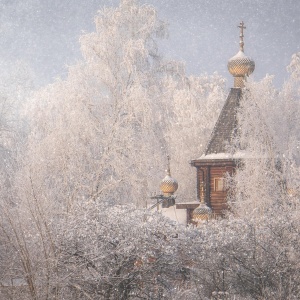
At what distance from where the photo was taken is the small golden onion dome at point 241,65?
64.3 feet

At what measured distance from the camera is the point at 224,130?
1822 cm

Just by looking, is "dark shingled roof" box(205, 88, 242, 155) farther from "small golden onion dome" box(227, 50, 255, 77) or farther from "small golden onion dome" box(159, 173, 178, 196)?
"small golden onion dome" box(159, 173, 178, 196)

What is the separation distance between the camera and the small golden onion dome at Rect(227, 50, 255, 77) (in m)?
19.6

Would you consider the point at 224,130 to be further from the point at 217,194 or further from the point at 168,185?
the point at 168,185

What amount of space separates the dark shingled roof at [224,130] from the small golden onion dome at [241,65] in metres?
1.39

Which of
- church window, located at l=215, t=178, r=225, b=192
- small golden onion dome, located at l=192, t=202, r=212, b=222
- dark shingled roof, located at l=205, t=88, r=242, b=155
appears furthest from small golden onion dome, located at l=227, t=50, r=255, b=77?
small golden onion dome, located at l=192, t=202, r=212, b=222

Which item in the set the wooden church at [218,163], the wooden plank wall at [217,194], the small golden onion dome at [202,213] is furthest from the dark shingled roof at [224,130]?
the small golden onion dome at [202,213]

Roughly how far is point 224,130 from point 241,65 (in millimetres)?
2734

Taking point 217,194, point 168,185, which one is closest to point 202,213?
point 217,194

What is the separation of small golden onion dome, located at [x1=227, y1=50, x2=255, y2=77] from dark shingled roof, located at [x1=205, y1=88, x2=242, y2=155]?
1.39m

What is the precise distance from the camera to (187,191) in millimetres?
24547

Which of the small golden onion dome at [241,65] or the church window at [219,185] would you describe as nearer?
the church window at [219,185]

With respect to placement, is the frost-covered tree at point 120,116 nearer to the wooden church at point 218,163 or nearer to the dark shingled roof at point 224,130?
the wooden church at point 218,163

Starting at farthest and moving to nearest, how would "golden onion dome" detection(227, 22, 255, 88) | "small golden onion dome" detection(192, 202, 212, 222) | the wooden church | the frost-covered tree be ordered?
the frost-covered tree, "golden onion dome" detection(227, 22, 255, 88), the wooden church, "small golden onion dome" detection(192, 202, 212, 222)
